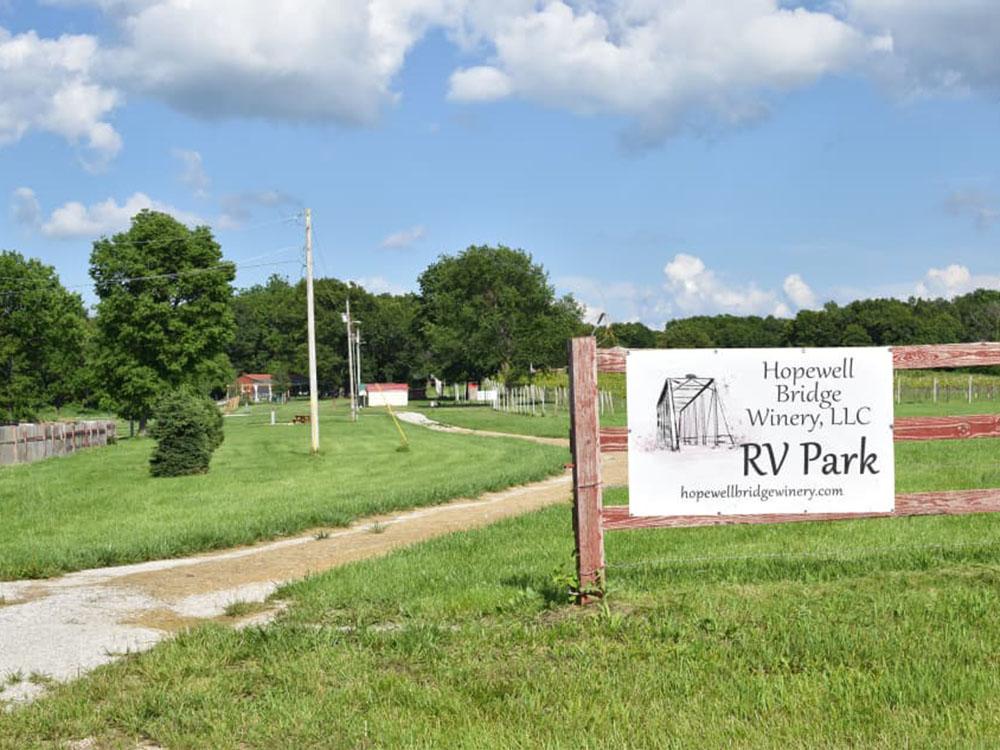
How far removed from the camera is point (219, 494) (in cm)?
1759

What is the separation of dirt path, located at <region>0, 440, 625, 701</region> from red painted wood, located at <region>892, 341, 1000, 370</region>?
15.6 ft

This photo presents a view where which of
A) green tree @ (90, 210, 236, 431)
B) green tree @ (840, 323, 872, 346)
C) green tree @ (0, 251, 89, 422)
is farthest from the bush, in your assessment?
green tree @ (840, 323, 872, 346)

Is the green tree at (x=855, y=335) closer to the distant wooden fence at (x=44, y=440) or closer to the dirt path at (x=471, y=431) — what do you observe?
the dirt path at (x=471, y=431)

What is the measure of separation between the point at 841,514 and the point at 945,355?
1301mm

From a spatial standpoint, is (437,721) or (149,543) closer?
(437,721)

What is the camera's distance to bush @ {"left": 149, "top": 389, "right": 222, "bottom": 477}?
21.9 m

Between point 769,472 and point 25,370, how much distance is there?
56613 millimetres

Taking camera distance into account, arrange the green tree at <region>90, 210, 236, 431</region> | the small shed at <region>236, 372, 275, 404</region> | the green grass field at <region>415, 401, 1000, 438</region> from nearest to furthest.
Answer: the green grass field at <region>415, 401, 1000, 438</region> → the green tree at <region>90, 210, 236, 431</region> → the small shed at <region>236, 372, 275, 404</region>

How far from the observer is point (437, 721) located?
171 inches

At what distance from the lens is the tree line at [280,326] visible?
51781 millimetres

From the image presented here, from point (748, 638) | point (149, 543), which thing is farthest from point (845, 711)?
point (149, 543)

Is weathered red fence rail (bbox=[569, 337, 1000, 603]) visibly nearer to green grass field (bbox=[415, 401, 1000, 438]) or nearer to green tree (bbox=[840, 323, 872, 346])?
green grass field (bbox=[415, 401, 1000, 438])

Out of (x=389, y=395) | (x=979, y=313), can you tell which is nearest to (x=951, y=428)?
(x=389, y=395)

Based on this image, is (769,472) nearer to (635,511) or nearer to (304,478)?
(635,511)
